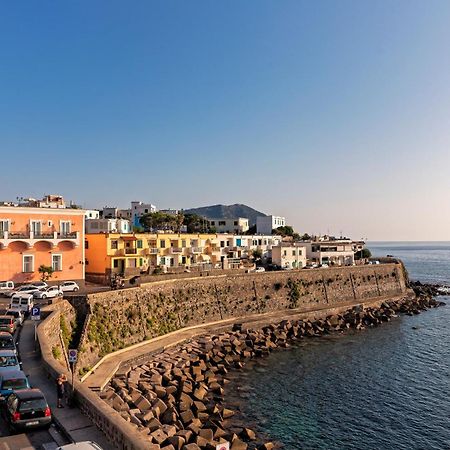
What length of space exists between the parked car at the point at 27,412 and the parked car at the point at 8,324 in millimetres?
13218

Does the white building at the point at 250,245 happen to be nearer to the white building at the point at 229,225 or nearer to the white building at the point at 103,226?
the white building at the point at 229,225

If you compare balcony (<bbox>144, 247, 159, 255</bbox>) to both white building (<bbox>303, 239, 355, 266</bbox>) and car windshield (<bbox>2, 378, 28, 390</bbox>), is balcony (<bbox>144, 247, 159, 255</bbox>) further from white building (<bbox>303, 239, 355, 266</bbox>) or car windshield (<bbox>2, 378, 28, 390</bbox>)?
car windshield (<bbox>2, 378, 28, 390</bbox>)

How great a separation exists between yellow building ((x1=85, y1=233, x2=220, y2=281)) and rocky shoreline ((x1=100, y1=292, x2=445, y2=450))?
15449 millimetres

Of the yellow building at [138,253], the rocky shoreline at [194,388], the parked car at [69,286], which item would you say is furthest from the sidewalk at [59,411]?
the yellow building at [138,253]

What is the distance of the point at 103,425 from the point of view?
1547 cm

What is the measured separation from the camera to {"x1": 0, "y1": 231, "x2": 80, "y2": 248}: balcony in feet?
132

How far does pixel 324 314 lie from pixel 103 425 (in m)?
44.2

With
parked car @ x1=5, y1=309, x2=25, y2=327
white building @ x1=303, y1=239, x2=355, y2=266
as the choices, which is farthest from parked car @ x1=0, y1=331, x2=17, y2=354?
white building @ x1=303, y1=239, x2=355, y2=266

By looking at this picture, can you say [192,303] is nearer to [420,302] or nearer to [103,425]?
[103,425]

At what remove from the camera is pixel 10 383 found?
18.0 metres

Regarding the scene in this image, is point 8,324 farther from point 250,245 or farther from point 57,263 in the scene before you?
point 250,245

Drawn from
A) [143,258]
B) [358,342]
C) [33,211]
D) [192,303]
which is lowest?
[358,342]

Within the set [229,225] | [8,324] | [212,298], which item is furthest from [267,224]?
[8,324]

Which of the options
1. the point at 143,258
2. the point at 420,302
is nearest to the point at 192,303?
the point at 143,258
